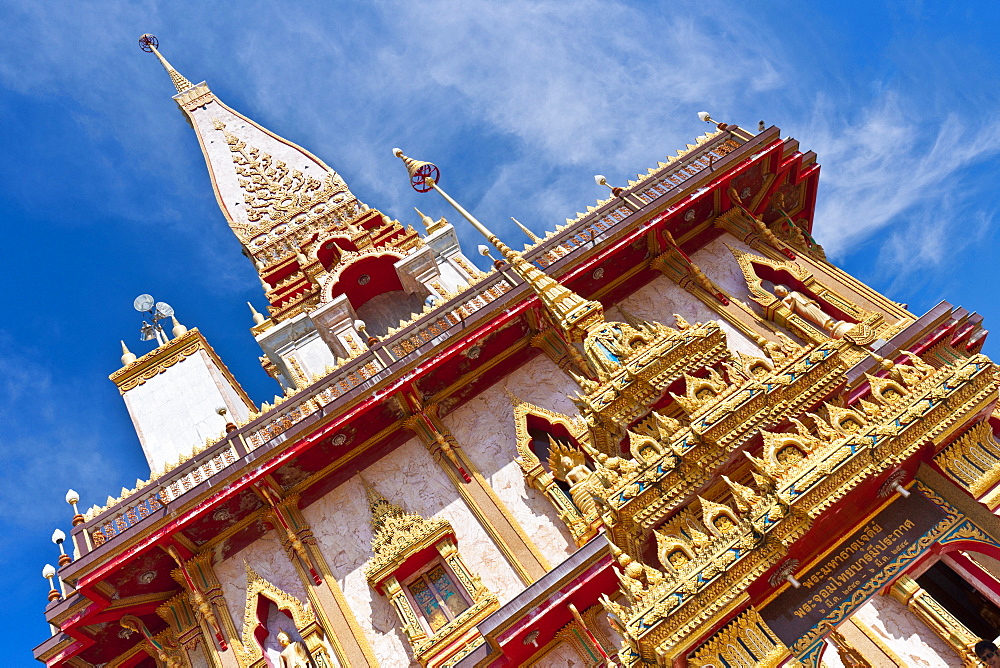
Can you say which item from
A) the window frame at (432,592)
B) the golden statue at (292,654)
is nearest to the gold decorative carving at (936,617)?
the window frame at (432,592)

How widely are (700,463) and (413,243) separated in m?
16.5

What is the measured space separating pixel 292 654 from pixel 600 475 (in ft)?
25.2

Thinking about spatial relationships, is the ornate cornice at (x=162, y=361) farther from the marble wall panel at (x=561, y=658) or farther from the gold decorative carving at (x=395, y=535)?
the marble wall panel at (x=561, y=658)

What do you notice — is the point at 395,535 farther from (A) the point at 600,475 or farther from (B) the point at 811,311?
(B) the point at 811,311

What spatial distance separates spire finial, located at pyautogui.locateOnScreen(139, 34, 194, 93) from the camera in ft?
129

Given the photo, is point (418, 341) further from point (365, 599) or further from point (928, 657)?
point (928, 657)

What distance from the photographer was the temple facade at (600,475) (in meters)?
12.2

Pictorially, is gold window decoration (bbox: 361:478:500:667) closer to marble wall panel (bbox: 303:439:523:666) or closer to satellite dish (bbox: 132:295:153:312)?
marble wall panel (bbox: 303:439:523:666)

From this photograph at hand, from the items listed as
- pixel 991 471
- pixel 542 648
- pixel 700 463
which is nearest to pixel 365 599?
pixel 542 648

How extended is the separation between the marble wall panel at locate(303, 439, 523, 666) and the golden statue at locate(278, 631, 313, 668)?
1294 millimetres

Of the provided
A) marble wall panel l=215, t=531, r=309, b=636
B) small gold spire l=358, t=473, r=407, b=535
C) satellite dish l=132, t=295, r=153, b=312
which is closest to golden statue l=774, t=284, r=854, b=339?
small gold spire l=358, t=473, r=407, b=535

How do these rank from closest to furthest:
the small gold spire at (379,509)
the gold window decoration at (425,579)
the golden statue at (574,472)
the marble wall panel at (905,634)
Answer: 1. the marble wall panel at (905,634)
2. the golden statue at (574,472)
3. the gold window decoration at (425,579)
4. the small gold spire at (379,509)

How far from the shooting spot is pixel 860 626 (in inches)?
548

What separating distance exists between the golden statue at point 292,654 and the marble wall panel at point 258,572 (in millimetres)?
818
